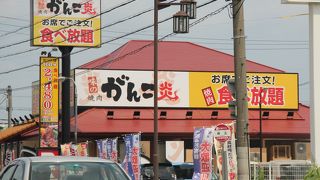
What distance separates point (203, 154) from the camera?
19.8 metres

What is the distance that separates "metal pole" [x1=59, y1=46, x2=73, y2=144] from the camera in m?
44.7

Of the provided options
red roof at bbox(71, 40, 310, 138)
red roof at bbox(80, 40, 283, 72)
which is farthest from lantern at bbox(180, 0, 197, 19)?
red roof at bbox(80, 40, 283, 72)

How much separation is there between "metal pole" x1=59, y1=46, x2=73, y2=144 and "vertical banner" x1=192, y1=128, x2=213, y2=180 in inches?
989

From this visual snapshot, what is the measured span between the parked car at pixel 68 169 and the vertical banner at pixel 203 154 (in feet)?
31.0

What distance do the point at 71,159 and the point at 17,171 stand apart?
34.3 inches

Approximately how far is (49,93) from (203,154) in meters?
27.9

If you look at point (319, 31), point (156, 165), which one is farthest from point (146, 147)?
point (319, 31)

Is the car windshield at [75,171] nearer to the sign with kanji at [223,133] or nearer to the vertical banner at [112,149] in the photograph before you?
the sign with kanji at [223,133]

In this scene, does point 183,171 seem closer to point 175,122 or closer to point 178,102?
point 175,122

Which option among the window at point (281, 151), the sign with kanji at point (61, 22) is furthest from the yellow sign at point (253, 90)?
the sign with kanji at point (61, 22)

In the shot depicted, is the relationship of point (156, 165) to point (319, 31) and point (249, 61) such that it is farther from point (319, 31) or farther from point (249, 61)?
point (249, 61)

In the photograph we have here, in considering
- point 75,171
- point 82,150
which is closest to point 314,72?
point 75,171

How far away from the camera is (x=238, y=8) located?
18062mm

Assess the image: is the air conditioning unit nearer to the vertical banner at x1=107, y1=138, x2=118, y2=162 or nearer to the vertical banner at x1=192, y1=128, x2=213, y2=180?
the vertical banner at x1=107, y1=138, x2=118, y2=162
